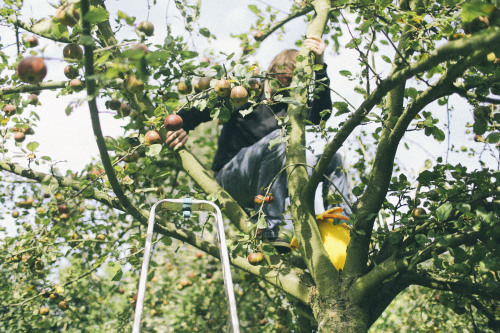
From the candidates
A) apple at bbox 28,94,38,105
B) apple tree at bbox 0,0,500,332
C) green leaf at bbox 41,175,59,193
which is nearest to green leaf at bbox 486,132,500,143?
apple tree at bbox 0,0,500,332

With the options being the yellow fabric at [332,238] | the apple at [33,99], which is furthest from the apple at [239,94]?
the apple at [33,99]

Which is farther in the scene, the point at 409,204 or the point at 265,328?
the point at 265,328

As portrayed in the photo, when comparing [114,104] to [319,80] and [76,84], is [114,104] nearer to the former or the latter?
[76,84]

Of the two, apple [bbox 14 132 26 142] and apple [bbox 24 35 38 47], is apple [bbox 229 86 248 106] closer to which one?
apple [bbox 24 35 38 47]

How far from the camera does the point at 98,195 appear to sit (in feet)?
7.16

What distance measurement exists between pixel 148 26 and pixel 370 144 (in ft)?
6.86

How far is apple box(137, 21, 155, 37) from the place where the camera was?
2.51m

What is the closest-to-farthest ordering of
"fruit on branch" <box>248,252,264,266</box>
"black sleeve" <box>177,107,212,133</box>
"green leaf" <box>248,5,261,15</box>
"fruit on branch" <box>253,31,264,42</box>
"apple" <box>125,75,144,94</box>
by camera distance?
1. "apple" <box>125,75,144,94</box>
2. "fruit on branch" <box>248,252,264,266</box>
3. "black sleeve" <box>177,107,212,133</box>
4. "green leaf" <box>248,5,261,15</box>
5. "fruit on branch" <box>253,31,264,42</box>

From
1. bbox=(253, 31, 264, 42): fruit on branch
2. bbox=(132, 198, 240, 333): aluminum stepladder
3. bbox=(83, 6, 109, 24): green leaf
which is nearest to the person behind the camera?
bbox=(83, 6, 109, 24): green leaf

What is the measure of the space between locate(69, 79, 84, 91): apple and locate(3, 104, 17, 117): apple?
0.90m

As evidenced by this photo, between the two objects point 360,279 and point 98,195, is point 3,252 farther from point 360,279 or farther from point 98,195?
point 360,279

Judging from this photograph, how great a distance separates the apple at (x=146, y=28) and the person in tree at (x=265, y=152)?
522mm

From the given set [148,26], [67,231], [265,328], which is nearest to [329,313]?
[148,26]

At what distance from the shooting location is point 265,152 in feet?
8.58
